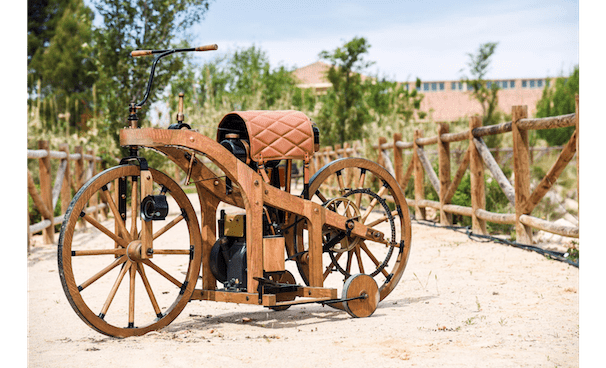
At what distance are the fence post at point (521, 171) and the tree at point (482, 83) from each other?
12229 mm

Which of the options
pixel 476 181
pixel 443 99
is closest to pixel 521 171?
pixel 476 181

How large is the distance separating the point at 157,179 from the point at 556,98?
10.5 meters

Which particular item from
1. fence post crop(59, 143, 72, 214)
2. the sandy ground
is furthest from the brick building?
the sandy ground

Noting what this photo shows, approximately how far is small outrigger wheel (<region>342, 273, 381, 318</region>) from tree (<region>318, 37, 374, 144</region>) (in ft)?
41.6

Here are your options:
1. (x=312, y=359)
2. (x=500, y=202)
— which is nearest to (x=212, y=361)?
(x=312, y=359)

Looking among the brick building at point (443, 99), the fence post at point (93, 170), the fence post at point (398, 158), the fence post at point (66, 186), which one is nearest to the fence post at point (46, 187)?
the fence post at point (66, 186)

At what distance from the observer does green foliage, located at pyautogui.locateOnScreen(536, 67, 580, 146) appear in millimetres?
7558

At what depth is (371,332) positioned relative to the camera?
3721 mm

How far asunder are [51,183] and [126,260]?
5.90 meters

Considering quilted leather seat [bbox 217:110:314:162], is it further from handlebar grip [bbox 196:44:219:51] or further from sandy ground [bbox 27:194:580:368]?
sandy ground [bbox 27:194:580:368]

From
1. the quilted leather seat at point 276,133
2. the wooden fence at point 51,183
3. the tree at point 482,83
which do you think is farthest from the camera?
the tree at point 482,83

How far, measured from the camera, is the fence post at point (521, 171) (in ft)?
24.1

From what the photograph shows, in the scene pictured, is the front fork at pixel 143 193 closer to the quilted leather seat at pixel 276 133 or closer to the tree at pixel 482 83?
the quilted leather seat at pixel 276 133

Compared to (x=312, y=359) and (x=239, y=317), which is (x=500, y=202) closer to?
(x=239, y=317)
